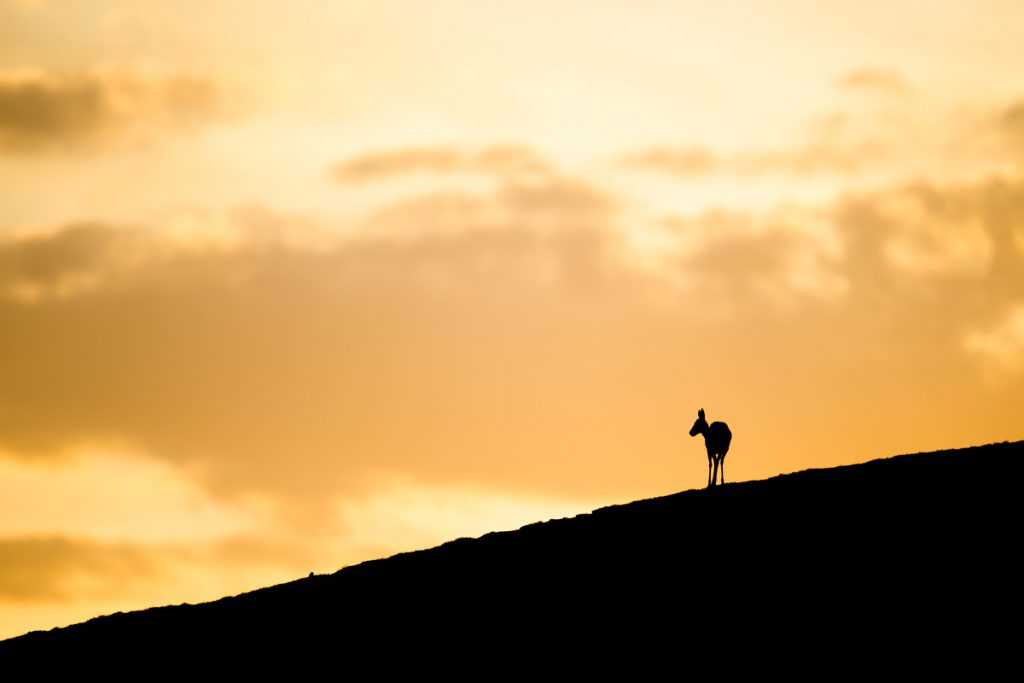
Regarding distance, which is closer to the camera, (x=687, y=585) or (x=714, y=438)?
(x=687, y=585)

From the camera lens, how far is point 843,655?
3195 cm

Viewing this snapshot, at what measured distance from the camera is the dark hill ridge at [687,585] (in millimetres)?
34312

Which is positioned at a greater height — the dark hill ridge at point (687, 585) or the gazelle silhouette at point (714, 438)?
the gazelle silhouette at point (714, 438)

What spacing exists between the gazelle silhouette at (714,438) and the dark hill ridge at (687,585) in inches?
58.2

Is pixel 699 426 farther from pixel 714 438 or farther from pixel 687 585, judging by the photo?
pixel 687 585

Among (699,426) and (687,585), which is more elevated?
(699,426)

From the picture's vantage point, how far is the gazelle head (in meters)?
45.8

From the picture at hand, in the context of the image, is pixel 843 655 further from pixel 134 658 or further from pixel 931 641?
pixel 134 658

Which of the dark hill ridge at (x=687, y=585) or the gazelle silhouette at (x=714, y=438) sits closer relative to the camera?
the dark hill ridge at (x=687, y=585)

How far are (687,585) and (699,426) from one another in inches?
342

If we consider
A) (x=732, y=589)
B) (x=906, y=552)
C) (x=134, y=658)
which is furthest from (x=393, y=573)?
(x=906, y=552)

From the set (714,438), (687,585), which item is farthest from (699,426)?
(687,585)

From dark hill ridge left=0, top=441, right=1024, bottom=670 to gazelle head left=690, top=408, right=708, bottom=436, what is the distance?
2265 mm

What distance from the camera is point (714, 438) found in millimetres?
45406
